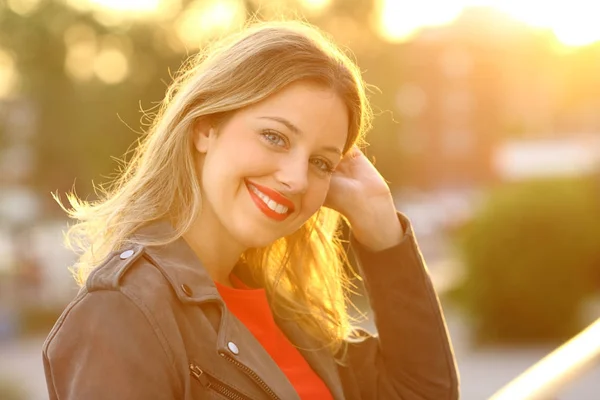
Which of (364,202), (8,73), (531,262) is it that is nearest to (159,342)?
(364,202)

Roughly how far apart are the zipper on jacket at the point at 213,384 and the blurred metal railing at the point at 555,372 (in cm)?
54

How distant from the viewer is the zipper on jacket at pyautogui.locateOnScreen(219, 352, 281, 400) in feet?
6.22

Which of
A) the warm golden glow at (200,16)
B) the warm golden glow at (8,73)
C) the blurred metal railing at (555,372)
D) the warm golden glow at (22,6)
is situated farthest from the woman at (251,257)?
the warm golden glow at (8,73)

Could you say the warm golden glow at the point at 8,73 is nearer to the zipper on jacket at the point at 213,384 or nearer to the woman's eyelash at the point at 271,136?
the woman's eyelash at the point at 271,136

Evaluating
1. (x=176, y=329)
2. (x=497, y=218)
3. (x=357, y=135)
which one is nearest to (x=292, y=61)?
(x=357, y=135)

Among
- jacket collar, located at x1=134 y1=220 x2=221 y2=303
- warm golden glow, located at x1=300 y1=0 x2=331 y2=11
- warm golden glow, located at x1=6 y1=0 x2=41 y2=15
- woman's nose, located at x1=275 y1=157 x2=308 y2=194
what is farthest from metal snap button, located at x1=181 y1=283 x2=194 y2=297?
warm golden glow, located at x1=6 y1=0 x2=41 y2=15

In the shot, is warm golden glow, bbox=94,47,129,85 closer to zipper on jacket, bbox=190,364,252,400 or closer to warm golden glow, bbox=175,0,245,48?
warm golden glow, bbox=175,0,245,48

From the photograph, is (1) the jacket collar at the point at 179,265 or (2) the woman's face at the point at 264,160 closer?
(1) the jacket collar at the point at 179,265

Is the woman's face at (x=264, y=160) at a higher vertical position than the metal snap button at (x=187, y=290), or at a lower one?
higher

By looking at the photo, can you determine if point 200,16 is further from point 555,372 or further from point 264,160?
point 555,372

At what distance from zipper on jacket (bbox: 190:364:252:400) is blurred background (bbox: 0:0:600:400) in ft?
2.10

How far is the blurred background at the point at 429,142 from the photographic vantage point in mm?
11641

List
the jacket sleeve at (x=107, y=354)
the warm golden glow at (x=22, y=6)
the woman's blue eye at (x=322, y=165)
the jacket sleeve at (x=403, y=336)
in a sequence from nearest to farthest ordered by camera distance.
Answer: the jacket sleeve at (x=107, y=354), the woman's blue eye at (x=322, y=165), the jacket sleeve at (x=403, y=336), the warm golden glow at (x=22, y=6)

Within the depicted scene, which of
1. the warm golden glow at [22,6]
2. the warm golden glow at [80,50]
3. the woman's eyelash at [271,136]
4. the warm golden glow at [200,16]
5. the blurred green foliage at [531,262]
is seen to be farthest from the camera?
the warm golden glow at [80,50]
